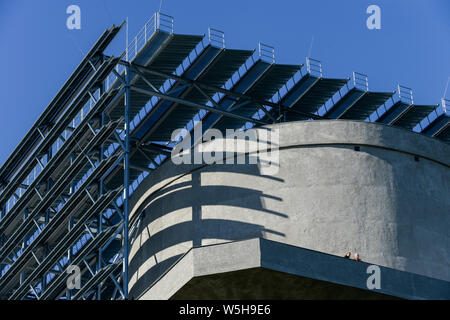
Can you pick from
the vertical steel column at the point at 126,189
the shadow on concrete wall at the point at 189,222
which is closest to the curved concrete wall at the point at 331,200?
the shadow on concrete wall at the point at 189,222

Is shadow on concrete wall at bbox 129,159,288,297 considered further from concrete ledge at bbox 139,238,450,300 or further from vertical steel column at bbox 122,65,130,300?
concrete ledge at bbox 139,238,450,300

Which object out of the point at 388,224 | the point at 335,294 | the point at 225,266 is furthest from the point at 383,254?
the point at 225,266

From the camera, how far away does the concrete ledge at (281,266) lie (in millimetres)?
35188

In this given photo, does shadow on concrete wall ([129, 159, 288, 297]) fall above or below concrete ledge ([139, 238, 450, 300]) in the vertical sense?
above

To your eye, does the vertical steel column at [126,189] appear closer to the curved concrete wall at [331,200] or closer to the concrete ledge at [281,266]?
the curved concrete wall at [331,200]

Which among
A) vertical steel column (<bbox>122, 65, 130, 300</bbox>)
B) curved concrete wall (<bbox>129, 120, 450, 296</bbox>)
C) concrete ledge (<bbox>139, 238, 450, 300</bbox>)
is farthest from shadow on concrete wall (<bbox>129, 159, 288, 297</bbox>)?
concrete ledge (<bbox>139, 238, 450, 300</bbox>)

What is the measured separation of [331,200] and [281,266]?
532 cm

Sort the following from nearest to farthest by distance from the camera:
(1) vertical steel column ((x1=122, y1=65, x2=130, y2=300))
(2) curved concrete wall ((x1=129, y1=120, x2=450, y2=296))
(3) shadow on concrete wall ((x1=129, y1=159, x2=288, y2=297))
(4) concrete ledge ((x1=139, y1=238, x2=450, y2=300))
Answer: (4) concrete ledge ((x1=139, y1=238, x2=450, y2=300))
(2) curved concrete wall ((x1=129, y1=120, x2=450, y2=296))
(1) vertical steel column ((x1=122, y1=65, x2=130, y2=300))
(3) shadow on concrete wall ((x1=129, y1=159, x2=288, y2=297))

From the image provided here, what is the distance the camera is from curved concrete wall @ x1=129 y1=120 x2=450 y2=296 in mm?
39312

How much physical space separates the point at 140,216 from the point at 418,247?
11683 mm

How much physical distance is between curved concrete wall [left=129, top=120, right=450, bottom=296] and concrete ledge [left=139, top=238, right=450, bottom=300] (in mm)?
2189

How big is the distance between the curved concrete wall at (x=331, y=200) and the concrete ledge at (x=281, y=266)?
219 cm

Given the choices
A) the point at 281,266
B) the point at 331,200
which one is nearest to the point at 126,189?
the point at 331,200
